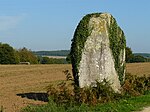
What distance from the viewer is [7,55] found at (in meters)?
70.3

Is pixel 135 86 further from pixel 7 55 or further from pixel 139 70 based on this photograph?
pixel 7 55

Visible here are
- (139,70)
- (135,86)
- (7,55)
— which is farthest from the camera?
(7,55)

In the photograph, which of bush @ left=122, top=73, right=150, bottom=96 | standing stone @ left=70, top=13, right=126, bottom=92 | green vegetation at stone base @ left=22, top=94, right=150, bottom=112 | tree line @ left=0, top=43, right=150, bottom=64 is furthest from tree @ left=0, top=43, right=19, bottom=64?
green vegetation at stone base @ left=22, top=94, right=150, bottom=112

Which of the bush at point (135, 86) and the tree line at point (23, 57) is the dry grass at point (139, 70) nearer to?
the bush at point (135, 86)

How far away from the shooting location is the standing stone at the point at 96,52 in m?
17.1

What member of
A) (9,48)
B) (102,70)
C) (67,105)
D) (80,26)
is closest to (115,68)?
(102,70)

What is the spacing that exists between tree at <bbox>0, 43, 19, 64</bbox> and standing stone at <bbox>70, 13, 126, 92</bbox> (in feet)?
176

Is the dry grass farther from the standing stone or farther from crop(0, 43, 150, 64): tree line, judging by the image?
crop(0, 43, 150, 64): tree line

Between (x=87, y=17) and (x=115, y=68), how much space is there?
2.46 metres

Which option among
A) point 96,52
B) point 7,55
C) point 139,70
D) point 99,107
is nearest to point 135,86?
point 96,52

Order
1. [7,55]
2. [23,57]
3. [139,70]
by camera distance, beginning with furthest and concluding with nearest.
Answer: [23,57] → [7,55] → [139,70]

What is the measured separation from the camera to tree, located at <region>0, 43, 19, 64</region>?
70.1m

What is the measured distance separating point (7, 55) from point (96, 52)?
54392 millimetres

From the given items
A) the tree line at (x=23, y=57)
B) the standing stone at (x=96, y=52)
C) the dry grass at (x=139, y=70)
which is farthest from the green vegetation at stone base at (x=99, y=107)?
the tree line at (x=23, y=57)
